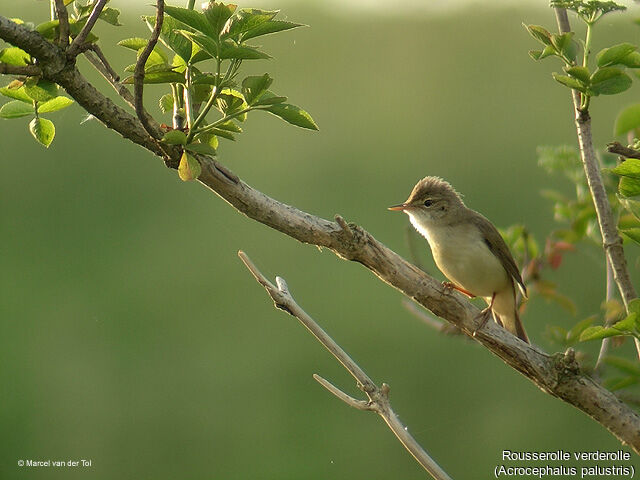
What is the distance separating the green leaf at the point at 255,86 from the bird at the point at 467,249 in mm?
1626

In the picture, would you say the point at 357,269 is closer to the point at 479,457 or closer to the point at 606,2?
the point at 479,457

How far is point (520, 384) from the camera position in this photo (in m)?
7.46

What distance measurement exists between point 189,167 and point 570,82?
0.79 m

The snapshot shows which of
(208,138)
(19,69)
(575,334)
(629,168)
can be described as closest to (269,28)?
(208,138)

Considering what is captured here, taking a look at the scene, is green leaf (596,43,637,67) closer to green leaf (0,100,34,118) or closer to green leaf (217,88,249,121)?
green leaf (217,88,249,121)

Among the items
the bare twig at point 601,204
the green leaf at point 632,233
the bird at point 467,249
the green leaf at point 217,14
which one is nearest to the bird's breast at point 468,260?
the bird at point 467,249

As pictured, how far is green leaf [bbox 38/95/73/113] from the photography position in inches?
66.0

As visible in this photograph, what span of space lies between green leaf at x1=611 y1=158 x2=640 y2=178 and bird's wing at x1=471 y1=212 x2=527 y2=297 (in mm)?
1506

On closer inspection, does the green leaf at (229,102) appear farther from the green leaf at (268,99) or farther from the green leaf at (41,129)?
the green leaf at (41,129)

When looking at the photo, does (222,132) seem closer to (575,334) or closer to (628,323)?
(628,323)

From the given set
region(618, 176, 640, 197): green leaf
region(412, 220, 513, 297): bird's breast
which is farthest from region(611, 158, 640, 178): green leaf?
region(412, 220, 513, 297): bird's breast

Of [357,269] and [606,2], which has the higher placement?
[606,2]

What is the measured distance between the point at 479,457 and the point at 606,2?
228 inches

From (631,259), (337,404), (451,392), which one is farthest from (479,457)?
(631,259)
